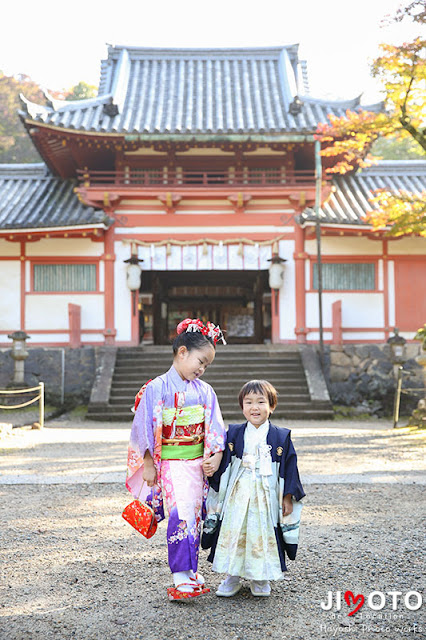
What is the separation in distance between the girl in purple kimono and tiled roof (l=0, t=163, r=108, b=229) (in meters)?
10.7

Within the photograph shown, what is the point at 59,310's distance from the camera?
46.6 ft

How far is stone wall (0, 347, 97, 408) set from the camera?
13.6 meters

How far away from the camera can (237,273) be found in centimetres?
1769

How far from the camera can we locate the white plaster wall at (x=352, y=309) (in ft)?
46.9

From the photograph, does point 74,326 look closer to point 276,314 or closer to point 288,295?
point 276,314

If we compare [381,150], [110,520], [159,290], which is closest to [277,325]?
[159,290]

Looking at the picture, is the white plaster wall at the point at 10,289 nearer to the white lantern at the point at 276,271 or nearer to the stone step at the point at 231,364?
the stone step at the point at 231,364

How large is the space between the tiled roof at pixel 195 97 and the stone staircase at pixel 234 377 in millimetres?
4760

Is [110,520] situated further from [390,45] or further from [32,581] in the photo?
[390,45]

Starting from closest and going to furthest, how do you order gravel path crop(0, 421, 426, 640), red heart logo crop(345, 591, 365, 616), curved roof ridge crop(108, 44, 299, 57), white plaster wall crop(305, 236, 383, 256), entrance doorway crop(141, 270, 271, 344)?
gravel path crop(0, 421, 426, 640) → red heart logo crop(345, 591, 365, 616) → white plaster wall crop(305, 236, 383, 256) → curved roof ridge crop(108, 44, 299, 57) → entrance doorway crop(141, 270, 271, 344)

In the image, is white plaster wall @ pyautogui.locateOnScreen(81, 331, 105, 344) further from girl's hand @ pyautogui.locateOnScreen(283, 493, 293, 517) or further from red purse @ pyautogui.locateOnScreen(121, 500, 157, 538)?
girl's hand @ pyautogui.locateOnScreen(283, 493, 293, 517)

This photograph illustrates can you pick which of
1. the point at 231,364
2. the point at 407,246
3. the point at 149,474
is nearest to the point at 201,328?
the point at 149,474

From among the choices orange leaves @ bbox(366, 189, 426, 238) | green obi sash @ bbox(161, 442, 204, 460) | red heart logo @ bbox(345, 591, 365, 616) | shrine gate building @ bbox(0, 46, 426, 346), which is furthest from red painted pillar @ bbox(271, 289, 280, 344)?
red heart logo @ bbox(345, 591, 365, 616)

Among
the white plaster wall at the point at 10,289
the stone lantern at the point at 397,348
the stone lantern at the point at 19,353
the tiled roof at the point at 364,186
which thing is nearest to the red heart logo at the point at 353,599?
the stone lantern at the point at 19,353
